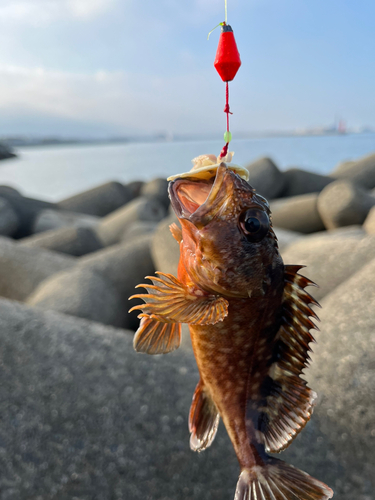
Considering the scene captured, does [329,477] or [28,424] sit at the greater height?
[28,424]

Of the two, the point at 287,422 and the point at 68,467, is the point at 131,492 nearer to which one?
the point at 68,467

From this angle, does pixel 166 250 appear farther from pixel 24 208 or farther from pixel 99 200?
pixel 99 200

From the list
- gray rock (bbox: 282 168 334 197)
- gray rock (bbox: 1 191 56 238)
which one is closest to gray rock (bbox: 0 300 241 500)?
gray rock (bbox: 1 191 56 238)

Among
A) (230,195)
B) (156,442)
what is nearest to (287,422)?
(230,195)

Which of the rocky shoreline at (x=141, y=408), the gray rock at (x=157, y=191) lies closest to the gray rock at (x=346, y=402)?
the rocky shoreline at (x=141, y=408)

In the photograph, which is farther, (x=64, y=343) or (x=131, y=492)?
(x=64, y=343)
